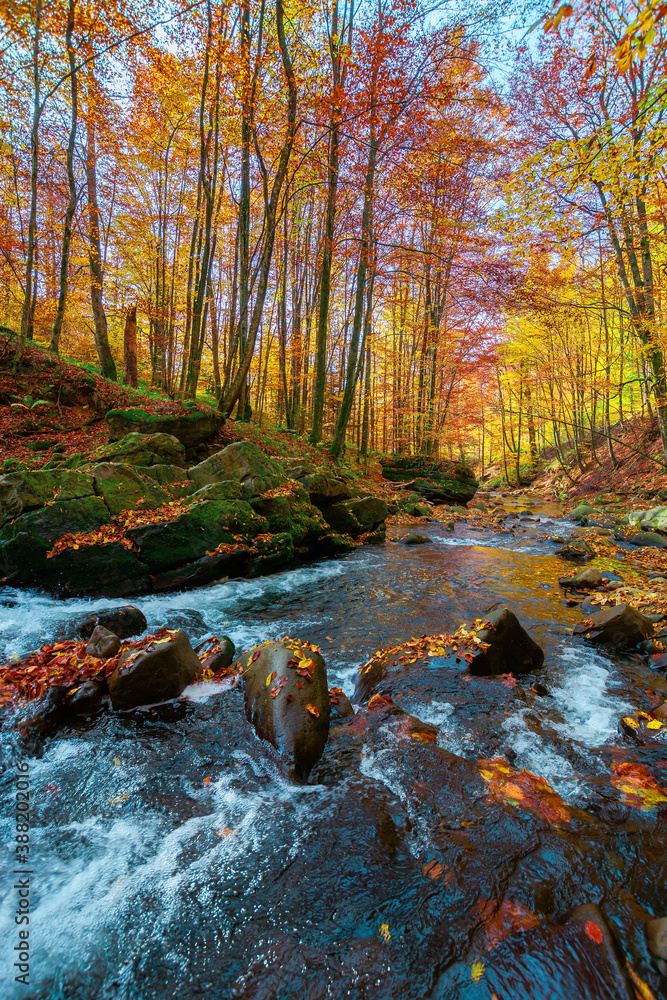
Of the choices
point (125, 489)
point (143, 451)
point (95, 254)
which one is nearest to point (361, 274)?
point (143, 451)

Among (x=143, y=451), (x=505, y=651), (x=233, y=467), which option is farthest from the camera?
(x=143, y=451)

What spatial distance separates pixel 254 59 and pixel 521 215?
31.8 ft

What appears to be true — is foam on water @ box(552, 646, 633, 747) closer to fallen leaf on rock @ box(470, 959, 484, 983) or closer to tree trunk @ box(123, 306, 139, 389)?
fallen leaf on rock @ box(470, 959, 484, 983)

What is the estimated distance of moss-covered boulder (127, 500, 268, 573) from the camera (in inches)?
246

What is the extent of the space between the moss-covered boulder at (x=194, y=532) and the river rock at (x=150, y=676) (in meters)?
2.64

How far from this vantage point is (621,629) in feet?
15.4

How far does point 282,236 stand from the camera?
54.7 ft

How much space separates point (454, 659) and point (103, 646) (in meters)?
3.65

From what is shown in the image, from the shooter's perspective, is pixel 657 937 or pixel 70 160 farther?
pixel 70 160

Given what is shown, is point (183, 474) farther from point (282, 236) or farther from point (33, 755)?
point (282, 236)

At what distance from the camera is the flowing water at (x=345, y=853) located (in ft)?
5.84

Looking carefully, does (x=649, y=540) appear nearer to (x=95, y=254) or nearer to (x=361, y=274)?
(x=361, y=274)

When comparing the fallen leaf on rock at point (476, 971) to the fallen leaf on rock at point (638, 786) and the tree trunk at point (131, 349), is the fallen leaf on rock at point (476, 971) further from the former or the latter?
the tree trunk at point (131, 349)

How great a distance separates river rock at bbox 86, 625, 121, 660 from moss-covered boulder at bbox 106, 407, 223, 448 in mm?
6162
